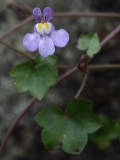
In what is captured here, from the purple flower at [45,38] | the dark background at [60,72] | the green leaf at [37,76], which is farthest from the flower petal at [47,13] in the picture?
the dark background at [60,72]

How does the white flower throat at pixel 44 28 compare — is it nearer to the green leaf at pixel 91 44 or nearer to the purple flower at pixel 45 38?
the purple flower at pixel 45 38

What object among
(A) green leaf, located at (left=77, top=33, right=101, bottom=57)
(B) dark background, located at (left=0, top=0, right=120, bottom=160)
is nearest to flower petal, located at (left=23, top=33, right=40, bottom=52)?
(A) green leaf, located at (left=77, top=33, right=101, bottom=57)

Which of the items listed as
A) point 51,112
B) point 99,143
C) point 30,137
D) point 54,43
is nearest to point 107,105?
point 99,143

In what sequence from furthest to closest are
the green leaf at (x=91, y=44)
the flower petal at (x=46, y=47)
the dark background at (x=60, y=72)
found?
the dark background at (x=60, y=72)
the green leaf at (x=91, y=44)
the flower petal at (x=46, y=47)

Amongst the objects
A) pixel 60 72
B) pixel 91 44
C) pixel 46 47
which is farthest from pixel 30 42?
pixel 60 72

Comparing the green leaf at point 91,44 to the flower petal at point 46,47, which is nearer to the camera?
the flower petal at point 46,47

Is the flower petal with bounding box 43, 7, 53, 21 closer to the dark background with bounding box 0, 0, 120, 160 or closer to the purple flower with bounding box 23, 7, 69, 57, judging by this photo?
the purple flower with bounding box 23, 7, 69, 57
